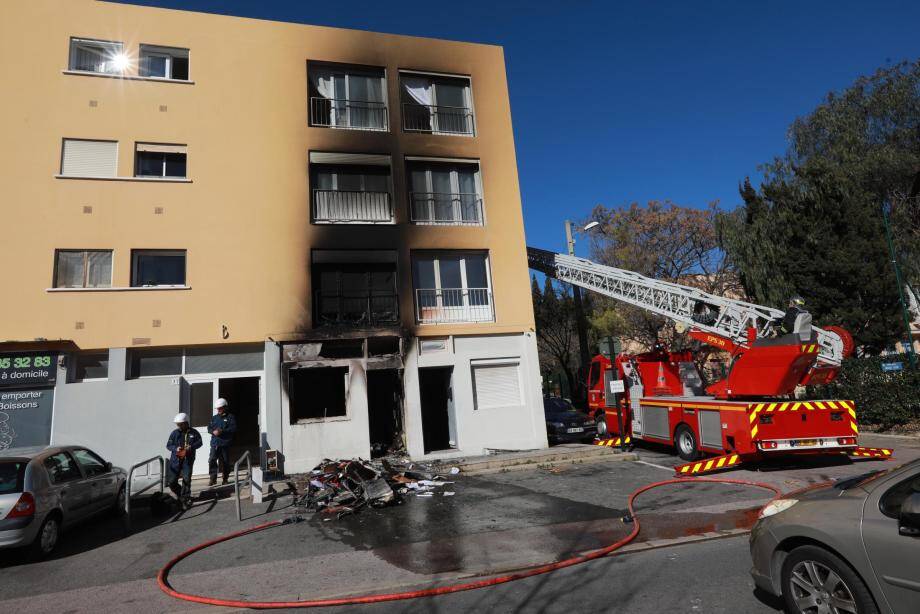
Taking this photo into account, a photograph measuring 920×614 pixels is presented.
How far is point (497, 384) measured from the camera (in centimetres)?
1452

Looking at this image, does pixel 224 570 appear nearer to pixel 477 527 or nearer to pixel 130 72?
pixel 477 527

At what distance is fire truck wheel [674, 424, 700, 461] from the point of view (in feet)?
39.2

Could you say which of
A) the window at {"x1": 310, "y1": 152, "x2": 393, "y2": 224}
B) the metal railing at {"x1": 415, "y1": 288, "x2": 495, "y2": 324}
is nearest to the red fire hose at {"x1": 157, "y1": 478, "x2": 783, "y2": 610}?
the metal railing at {"x1": 415, "y1": 288, "x2": 495, "y2": 324}

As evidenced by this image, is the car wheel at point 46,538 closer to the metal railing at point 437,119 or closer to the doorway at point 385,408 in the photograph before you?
the doorway at point 385,408

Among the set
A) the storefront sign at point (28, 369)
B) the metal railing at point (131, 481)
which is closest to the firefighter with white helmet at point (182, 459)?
the metal railing at point (131, 481)

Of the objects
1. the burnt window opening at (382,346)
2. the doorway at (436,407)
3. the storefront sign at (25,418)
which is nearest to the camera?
the storefront sign at (25,418)

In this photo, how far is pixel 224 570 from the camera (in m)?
6.11

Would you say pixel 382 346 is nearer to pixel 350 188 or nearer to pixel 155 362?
pixel 350 188

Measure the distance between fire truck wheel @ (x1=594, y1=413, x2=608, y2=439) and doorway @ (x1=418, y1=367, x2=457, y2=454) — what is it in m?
4.99

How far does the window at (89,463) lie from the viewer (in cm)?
827

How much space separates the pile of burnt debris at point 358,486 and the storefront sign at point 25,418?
18.7 ft

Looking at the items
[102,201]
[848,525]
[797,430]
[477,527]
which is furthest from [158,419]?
[797,430]

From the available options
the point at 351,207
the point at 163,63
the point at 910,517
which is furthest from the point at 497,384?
the point at 163,63

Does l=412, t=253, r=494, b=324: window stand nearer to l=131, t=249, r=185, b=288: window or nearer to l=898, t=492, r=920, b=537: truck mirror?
l=131, t=249, r=185, b=288: window
